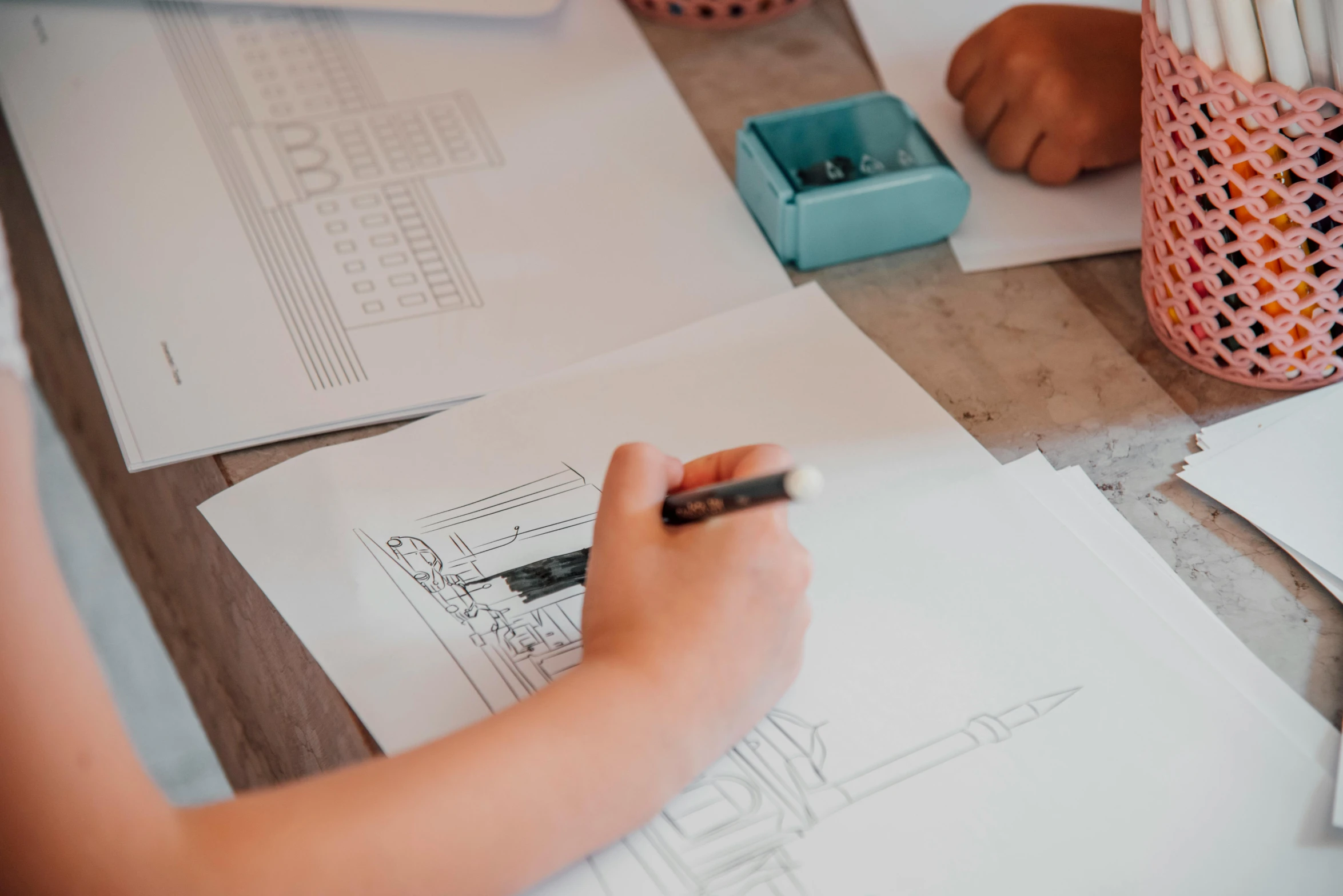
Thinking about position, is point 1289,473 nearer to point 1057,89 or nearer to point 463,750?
point 1057,89

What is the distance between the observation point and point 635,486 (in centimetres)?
42

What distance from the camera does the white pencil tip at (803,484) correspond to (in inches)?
14.1

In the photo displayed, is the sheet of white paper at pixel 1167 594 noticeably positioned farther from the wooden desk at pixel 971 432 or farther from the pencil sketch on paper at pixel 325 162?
the pencil sketch on paper at pixel 325 162

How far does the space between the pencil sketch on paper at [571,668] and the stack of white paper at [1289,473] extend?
0.47 feet

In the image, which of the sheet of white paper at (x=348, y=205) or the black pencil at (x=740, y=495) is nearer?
the black pencil at (x=740, y=495)

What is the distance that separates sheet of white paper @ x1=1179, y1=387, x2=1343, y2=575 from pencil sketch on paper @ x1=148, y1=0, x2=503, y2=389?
40 cm

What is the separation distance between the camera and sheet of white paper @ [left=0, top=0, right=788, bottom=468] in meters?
0.56

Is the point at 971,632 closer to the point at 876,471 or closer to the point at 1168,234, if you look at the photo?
the point at 876,471

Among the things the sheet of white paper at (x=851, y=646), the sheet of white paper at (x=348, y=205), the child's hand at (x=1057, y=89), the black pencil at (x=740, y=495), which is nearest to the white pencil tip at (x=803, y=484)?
the black pencil at (x=740, y=495)

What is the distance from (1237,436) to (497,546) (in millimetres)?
362

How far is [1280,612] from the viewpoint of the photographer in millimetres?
466

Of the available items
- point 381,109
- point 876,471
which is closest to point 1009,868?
point 876,471

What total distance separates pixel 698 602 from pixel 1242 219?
31cm

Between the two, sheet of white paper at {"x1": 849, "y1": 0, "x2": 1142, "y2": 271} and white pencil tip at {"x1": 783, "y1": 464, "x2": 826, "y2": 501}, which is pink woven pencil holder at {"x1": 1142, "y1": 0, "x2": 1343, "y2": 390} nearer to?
sheet of white paper at {"x1": 849, "y1": 0, "x2": 1142, "y2": 271}
